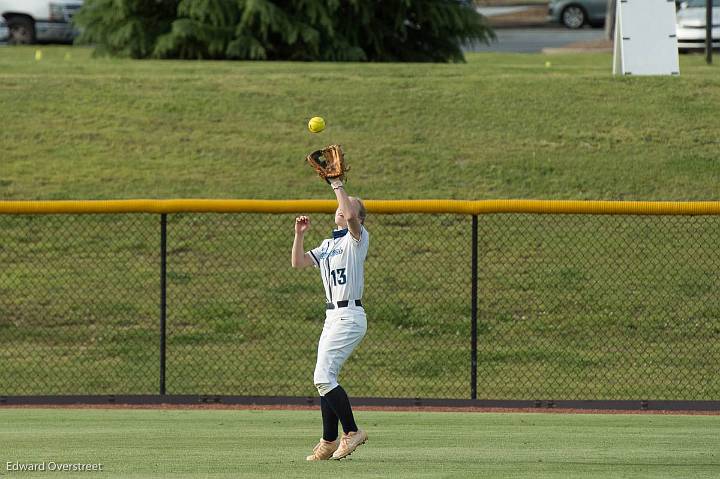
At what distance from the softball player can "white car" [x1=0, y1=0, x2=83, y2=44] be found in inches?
907

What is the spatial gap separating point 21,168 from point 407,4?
733 cm

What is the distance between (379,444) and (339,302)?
1.38 metres

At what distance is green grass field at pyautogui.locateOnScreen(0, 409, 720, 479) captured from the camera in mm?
7145

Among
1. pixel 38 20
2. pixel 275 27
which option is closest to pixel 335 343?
pixel 275 27

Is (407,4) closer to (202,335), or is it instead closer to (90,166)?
(90,166)

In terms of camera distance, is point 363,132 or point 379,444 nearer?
point 379,444

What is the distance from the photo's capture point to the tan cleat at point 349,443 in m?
7.16

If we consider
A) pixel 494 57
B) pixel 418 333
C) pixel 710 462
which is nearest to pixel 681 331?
pixel 418 333

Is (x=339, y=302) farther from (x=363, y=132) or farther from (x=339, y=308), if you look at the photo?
(x=363, y=132)

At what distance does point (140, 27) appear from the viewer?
66.5 ft

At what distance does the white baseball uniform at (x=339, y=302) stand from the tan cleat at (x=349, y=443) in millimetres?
308

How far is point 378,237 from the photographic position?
524 inches

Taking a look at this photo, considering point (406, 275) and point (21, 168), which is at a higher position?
point (21, 168)

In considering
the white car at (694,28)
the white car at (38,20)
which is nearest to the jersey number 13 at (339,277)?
the white car at (694,28)
